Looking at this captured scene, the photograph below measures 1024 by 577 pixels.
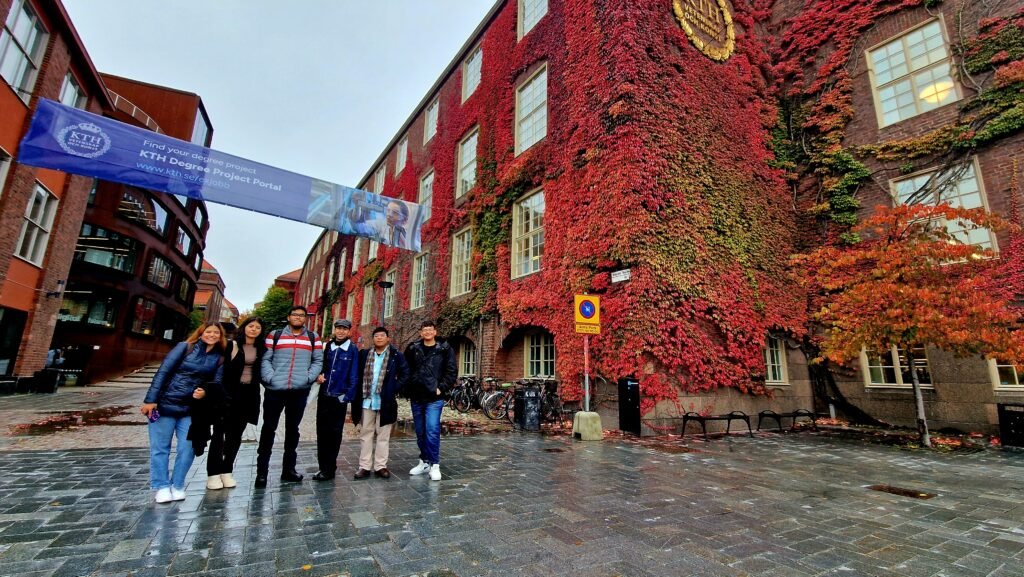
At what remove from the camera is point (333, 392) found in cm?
467

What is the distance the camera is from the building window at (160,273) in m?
24.2

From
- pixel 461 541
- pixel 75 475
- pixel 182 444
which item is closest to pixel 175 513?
pixel 182 444

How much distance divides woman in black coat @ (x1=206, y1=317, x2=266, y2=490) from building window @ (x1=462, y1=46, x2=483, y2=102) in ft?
51.2

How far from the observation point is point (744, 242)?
1121 centimetres

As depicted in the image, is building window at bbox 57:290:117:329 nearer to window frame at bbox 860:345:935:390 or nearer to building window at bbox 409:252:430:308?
building window at bbox 409:252:430:308

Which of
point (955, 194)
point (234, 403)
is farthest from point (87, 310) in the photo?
point (955, 194)

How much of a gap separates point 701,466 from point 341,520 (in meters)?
4.51

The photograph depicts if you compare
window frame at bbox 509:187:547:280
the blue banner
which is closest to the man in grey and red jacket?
the blue banner

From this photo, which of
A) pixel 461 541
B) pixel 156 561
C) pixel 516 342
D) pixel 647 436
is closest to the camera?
pixel 156 561

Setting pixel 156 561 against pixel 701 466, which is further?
pixel 701 466

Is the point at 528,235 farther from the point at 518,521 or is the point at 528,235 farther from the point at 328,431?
the point at 518,521

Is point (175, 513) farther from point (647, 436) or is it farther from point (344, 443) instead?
point (647, 436)

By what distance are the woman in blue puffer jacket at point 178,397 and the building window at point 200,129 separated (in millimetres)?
29098

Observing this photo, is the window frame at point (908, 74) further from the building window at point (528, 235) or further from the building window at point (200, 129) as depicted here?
the building window at point (200, 129)
